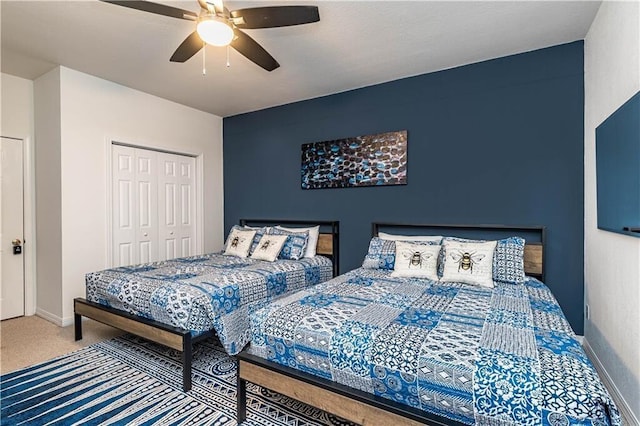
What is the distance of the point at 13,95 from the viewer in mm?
3691

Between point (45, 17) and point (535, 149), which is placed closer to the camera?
point (45, 17)

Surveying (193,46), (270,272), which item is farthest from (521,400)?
(193,46)

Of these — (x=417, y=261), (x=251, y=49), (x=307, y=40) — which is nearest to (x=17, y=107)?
(x=251, y=49)

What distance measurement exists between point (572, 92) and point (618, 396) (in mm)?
2479

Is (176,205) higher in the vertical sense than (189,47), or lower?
lower

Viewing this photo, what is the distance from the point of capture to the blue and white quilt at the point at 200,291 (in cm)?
245

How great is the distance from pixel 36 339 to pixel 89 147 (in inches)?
81.6

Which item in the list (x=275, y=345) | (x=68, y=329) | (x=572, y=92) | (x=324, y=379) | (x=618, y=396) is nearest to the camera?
(x=324, y=379)

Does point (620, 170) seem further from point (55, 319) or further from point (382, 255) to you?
point (55, 319)

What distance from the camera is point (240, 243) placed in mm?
4094

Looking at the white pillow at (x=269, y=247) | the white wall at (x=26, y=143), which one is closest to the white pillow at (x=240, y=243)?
the white pillow at (x=269, y=247)

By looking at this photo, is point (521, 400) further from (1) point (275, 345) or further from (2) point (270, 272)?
(2) point (270, 272)

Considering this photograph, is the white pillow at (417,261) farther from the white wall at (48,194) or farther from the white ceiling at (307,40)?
the white wall at (48,194)

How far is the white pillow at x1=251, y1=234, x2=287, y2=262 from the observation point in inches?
150
